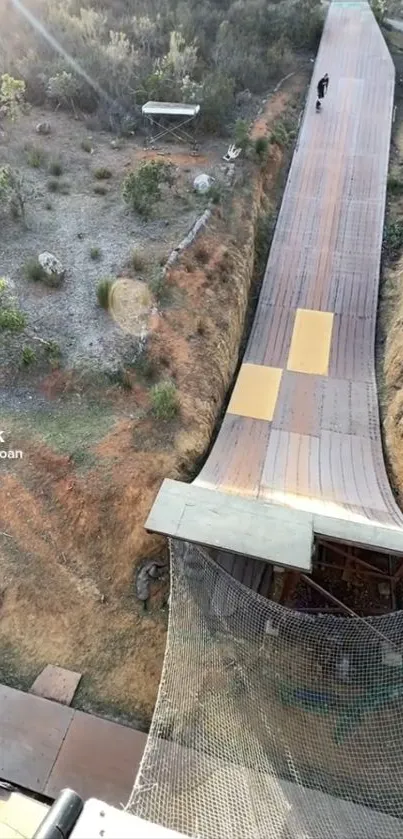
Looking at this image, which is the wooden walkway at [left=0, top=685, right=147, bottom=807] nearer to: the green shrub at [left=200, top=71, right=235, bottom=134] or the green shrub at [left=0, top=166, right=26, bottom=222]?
the green shrub at [left=0, top=166, right=26, bottom=222]

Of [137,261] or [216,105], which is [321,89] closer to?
[216,105]

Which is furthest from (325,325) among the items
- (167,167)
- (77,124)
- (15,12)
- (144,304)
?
(15,12)

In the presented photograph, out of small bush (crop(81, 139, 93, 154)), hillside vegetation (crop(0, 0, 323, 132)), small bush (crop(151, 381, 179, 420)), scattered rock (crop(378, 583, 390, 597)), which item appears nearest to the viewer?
scattered rock (crop(378, 583, 390, 597))

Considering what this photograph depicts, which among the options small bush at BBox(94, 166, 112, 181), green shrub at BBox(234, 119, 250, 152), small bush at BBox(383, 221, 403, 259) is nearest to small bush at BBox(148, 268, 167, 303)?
small bush at BBox(94, 166, 112, 181)

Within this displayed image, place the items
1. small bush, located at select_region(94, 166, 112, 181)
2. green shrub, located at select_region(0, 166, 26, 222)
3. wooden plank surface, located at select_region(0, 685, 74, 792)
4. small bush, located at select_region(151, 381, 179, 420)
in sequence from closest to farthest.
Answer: wooden plank surface, located at select_region(0, 685, 74, 792)
small bush, located at select_region(151, 381, 179, 420)
green shrub, located at select_region(0, 166, 26, 222)
small bush, located at select_region(94, 166, 112, 181)

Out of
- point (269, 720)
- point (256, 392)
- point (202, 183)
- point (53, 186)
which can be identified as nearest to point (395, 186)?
point (202, 183)

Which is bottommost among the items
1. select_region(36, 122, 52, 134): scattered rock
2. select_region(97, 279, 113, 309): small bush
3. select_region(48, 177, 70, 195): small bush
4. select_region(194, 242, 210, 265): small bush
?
select_region(97, 279, 113, 309): small bush

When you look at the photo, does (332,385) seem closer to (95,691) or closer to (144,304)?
(144,304)


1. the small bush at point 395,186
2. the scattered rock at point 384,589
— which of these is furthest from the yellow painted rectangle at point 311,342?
the small bush at point 395,186
